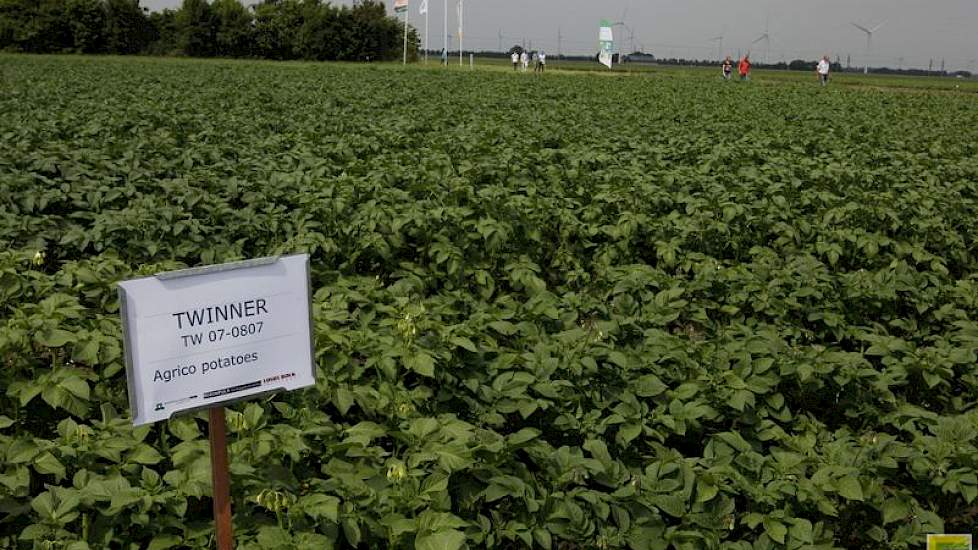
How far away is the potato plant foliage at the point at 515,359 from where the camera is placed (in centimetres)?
244

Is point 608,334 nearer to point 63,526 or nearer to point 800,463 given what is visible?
point 800,463

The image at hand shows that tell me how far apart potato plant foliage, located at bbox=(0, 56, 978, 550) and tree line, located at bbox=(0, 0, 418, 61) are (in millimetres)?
50203

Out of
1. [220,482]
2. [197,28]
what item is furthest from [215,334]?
[197,28]

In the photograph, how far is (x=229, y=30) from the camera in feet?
182

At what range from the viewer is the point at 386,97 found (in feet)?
56.6

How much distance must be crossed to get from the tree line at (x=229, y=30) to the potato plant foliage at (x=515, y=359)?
50.2 meters

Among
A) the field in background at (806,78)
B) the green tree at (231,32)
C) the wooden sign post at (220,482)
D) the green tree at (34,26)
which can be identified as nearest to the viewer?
the wooden sign post at (220,482)

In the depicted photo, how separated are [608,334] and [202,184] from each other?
4.39m

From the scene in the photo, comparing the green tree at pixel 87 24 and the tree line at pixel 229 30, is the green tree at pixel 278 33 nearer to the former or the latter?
the tree line at pixel 229 30

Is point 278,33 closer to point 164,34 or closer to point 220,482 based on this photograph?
point 164,34

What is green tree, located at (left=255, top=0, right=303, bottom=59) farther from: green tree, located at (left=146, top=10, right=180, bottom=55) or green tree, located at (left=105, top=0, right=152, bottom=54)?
green tree, located at (left=105, top=0, right=152, bottom=54)

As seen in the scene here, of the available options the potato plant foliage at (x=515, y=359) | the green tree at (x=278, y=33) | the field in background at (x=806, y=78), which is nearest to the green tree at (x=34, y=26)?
the green tree at (x=278, y=33)

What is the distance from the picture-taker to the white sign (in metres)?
1.91

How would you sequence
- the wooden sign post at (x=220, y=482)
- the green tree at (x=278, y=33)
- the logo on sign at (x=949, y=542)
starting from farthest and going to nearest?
1. the green tree at (x=278, y=33)
2. the logo on sign at (x=949, y=542)
3. the wooden sign post at (x=220, y=482)
